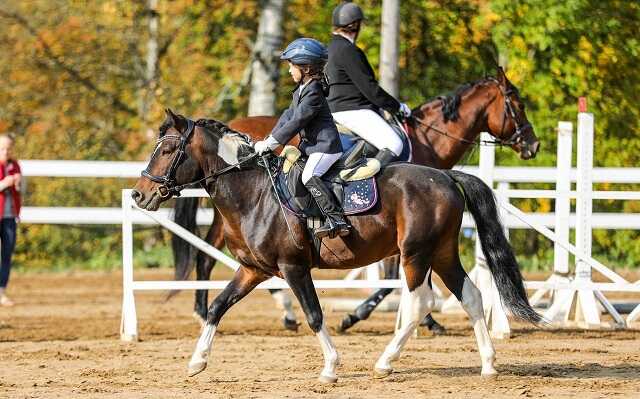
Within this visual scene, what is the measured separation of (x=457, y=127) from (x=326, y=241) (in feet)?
12.6

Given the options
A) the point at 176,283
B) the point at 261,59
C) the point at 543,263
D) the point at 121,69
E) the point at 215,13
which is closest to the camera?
the point at 176,283

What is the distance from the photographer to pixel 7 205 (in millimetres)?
13180

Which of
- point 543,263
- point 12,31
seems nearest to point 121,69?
point 12,31

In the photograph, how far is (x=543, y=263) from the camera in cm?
1864

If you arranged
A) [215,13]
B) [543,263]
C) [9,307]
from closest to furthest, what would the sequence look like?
[9,307] < [543,263] < [215,13]

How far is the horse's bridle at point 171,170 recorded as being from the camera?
8.57m

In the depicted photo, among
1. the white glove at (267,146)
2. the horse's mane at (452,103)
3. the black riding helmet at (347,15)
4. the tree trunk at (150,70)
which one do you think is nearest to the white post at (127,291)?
the black riding helmet at (347,15)

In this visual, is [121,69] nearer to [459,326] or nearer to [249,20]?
[249,20]

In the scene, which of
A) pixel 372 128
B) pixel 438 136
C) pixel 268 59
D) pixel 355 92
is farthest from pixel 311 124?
pixel 268 59

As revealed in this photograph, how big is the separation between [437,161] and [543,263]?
7.20 meters

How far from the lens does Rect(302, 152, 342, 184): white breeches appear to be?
8.57 meters

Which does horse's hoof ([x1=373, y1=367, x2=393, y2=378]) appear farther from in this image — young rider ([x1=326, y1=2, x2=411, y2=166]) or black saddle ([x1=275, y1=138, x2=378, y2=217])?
young rider ([x1=326, y1=2, x2=411, y2=166])

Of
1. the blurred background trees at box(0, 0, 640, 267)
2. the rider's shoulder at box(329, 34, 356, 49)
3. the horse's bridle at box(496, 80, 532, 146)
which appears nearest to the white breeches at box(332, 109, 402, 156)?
the rider's shoulder at box(329, 34, 356, 49)

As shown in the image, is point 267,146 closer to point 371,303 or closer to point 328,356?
point 328,356
